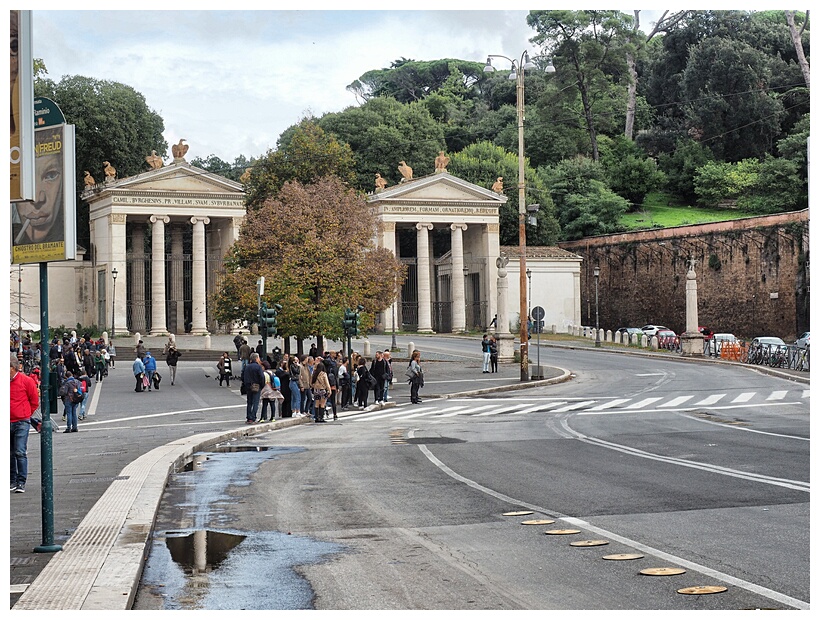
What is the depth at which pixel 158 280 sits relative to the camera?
74.3 m

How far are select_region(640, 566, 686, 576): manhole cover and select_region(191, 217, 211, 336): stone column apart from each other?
226 feet

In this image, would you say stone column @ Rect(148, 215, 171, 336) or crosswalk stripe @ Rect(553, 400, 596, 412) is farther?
stone column @ Rect(148, 215, 171, 336)

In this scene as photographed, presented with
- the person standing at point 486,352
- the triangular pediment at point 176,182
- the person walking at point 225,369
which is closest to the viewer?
the person walking at point 225,369

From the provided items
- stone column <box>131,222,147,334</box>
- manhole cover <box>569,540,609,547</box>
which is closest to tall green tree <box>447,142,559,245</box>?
stone column <box>131,222,147,334</box>

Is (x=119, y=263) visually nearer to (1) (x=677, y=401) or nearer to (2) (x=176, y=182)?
(2) (x=176, y=182)

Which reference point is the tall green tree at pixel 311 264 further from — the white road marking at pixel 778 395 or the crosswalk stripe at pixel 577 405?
the white road marking at pixel 778 395

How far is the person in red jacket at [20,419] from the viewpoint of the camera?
49.2ft

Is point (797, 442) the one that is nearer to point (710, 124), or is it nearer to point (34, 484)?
point (34, 484)

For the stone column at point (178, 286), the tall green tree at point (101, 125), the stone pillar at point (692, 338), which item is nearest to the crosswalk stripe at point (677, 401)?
the stone pillar at point (692, 338)

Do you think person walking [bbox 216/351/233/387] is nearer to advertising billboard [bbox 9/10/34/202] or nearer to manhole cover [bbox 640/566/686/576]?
advertising billboard [bbox 9/10/34/202]

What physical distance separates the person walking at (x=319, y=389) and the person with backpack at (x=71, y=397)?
19.5 ft

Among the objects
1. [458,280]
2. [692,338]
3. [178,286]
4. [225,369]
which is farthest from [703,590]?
[178,286]

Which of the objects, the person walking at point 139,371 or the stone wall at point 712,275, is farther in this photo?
the stone wall at point 712,275

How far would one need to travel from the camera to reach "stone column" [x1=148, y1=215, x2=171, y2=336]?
242 feet
